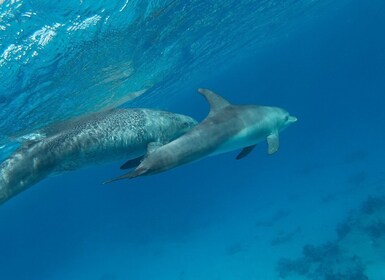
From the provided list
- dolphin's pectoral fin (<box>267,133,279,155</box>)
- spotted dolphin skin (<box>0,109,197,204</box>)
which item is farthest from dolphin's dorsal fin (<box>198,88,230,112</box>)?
dolphin's pectoral fin (<box>267,133,279,155</box>)

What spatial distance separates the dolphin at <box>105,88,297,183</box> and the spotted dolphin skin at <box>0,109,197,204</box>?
362 mm

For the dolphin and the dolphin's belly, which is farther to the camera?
the dolphin's belly

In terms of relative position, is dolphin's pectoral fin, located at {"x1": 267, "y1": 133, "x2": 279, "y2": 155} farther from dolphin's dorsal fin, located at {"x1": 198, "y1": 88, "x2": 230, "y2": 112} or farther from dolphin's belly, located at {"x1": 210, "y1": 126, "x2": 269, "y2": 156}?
dolphin's dorsal fin, located at {"x1": 198, "y1": 88, "x2": 230, "y2": 112}

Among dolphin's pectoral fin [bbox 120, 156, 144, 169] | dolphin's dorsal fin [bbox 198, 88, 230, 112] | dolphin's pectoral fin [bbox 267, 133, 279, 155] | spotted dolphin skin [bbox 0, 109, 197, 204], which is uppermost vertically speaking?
spotted dolphin skin [bbox 0, 109, 197, 204]

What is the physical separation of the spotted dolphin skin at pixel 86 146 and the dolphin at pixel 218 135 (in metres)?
0.36

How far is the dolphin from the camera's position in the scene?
13.8ft

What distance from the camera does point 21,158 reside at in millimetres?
5371

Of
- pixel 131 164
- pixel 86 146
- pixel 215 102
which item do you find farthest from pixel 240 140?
pixel 86 146

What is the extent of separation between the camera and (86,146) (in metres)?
5.57

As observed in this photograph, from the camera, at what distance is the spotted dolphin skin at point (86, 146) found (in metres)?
5.28

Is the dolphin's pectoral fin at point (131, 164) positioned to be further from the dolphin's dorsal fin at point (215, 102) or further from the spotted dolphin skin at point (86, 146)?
the dolphin's dorsal fin at point (215, 102)

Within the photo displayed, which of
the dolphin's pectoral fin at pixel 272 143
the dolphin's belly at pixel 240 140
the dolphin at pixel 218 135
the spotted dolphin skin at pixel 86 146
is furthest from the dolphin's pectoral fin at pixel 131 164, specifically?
the dolphin's pectoral fin at pixel 272 143

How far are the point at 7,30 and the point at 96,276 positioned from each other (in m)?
40.6

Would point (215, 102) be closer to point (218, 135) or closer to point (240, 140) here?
point (240, 140)
